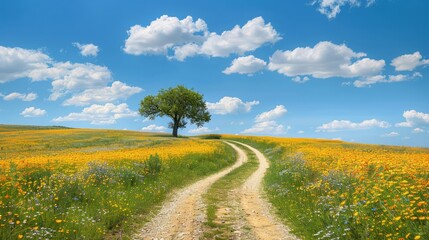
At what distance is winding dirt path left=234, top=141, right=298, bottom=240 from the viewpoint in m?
10.8

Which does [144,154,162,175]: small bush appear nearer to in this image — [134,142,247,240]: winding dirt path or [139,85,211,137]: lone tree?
[134,142,247,240]: winding dirt path

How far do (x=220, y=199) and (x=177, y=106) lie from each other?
216 ft

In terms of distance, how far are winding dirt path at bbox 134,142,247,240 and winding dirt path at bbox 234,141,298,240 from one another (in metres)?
1.74

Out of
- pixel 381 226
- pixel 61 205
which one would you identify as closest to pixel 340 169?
pixel 381 226

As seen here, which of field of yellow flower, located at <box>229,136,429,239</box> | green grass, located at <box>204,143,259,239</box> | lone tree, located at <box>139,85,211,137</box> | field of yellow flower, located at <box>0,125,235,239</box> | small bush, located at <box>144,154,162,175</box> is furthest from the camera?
lone tree, located at <box>139,85,211,137</box>

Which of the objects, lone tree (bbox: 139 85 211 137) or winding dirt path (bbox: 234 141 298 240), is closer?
winding dirt path (bbox: 234 141 298 240)

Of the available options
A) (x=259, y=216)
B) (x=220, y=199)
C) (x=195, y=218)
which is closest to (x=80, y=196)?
(x=195, y=218)

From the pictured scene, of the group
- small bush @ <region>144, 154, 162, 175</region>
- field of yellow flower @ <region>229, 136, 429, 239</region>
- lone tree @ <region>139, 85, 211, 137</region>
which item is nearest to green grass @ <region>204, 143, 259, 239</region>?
field of yellow flower @ <region>229, 136, 429, 239</region>

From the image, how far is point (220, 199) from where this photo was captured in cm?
1623

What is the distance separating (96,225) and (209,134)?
87.6 meters

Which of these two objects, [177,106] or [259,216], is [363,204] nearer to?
[259,216]

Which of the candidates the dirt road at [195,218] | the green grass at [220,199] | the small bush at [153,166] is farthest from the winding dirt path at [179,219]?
the small bush at [153,166]

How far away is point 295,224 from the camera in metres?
11.7

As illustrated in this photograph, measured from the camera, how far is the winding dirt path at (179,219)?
35.5ft
